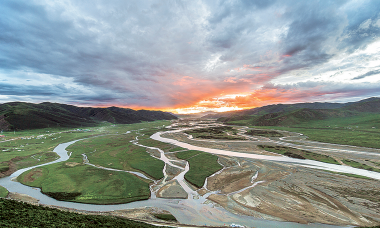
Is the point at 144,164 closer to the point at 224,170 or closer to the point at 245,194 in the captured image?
the point at 224,170

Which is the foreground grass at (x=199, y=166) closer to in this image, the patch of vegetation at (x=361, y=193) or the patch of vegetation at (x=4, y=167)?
the patch of vegetation at (x=361, y=193)

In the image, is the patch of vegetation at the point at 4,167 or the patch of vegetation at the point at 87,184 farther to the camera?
the patch of vegetation at the point at 4,167

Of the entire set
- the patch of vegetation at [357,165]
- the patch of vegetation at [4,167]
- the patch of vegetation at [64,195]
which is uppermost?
the patch of vegetation at [4,167]

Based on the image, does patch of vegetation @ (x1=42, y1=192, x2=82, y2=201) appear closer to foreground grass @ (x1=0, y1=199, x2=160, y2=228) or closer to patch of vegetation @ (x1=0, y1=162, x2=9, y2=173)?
foreground grass @ (x1=0, y1=199, x2=160, y2=228)

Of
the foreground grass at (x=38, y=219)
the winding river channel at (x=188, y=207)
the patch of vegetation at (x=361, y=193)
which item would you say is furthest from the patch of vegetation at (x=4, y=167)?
the patch of vegetation at (x=361, y=193)

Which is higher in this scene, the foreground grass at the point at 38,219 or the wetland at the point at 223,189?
the foreground grass at the point at 38,219

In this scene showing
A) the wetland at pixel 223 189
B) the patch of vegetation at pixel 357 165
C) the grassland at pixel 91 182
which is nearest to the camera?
A: the wetland at pixel 223 189

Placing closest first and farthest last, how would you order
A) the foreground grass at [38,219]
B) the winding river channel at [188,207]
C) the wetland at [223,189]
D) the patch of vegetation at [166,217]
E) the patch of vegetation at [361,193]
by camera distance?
the foreground grass at [38,219]
the winding river channel at [188,207]
the patch of vegetation at [166,217]
the wetland at [223,189]
the patch of vegetation at [361,193]
